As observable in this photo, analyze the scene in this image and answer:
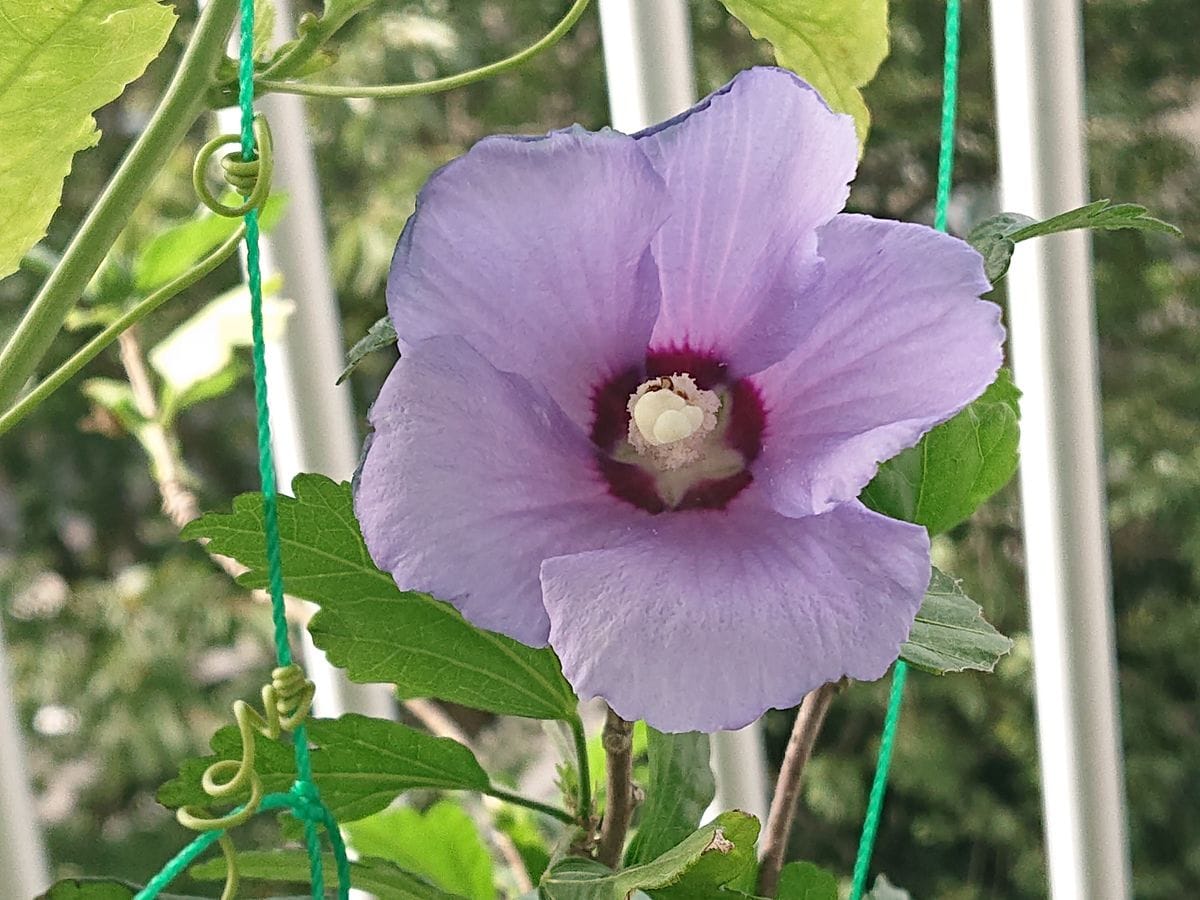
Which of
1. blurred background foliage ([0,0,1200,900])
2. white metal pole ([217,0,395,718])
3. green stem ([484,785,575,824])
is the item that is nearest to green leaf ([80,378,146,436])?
white metal pole ([217,0,395,718])

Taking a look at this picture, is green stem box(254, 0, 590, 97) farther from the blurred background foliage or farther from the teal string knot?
the blurred background foliage

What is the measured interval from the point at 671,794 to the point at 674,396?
120 millimetres

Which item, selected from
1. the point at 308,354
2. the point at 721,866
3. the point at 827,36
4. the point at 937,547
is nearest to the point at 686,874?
the point at 721,866

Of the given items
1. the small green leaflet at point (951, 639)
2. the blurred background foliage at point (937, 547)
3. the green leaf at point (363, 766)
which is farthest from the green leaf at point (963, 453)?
the blurred background foliage at point (937, 547)

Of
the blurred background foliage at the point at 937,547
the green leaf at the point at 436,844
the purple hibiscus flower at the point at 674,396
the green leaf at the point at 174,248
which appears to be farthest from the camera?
the blurred background foliage at the point at 937,547

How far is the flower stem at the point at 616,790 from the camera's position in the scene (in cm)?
31

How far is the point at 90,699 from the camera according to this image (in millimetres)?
1584

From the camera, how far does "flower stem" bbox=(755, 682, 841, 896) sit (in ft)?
1.16

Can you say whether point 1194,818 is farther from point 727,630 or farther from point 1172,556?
point 727,630

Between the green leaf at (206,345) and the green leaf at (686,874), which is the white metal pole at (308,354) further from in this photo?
the green leaf at (686,874)

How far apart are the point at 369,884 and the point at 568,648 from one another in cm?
15

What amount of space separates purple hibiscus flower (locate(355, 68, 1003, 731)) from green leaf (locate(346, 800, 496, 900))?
→ 0.86 feet

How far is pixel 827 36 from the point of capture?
344 mm

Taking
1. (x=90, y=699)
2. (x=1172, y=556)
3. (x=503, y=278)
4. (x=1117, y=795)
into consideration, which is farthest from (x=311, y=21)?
(x=1172, y=556)
